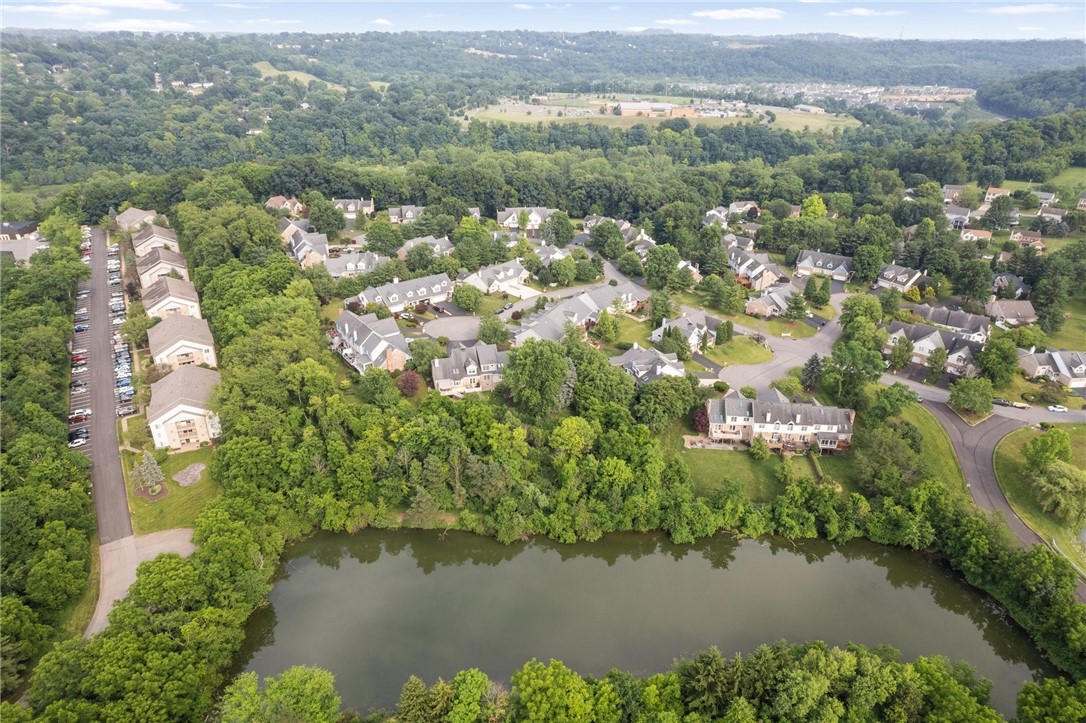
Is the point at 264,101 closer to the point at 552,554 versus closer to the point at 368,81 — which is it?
the point at 368,81

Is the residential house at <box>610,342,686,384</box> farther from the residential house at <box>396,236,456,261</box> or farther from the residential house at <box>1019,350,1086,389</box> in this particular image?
the residential house at <box>396,236,456,261</box>

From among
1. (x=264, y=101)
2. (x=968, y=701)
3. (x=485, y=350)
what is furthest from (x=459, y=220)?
(x=264, y=101)

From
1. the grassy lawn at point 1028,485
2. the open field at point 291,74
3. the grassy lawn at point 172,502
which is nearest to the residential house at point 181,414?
the grassy lawn at point 172,502

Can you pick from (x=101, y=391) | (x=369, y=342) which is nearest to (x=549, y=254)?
(x=369, y=342)

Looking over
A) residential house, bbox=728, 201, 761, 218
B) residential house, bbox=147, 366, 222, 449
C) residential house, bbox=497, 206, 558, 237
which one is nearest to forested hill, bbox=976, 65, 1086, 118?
residential house, bbox=728, 201, 761, 218

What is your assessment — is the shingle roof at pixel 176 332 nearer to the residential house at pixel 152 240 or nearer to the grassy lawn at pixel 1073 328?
the residential house at pixel 152 240

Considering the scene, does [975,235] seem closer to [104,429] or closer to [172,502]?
[172,502]
